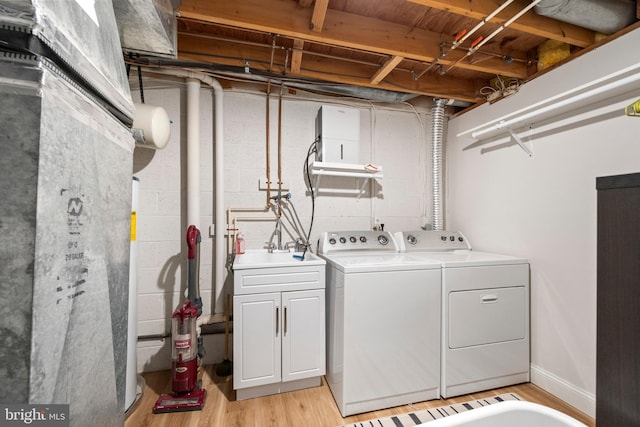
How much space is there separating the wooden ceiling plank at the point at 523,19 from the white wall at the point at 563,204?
0.16 meters

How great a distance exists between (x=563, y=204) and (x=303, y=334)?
206 centimetres

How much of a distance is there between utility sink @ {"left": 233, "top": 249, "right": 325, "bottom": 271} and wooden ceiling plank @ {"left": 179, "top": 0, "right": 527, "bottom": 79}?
60.0 inches

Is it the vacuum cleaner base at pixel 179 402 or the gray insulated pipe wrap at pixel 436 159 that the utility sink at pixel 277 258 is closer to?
the vacuum cleaner base at pixel 179 402

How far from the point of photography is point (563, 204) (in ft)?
5.74

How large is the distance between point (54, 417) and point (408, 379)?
70.9 inches

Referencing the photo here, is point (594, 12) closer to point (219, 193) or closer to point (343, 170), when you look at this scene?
point (343, 170)

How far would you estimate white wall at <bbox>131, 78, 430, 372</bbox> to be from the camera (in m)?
2.08

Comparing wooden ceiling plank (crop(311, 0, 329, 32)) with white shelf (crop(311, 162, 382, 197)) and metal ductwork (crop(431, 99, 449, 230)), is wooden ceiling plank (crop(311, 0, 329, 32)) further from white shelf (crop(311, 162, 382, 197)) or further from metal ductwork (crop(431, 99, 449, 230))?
metal ductwork (crop(431, 99, 449, 230))

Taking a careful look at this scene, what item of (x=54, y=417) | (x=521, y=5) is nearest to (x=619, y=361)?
(x=54, y=417)

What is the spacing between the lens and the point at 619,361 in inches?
38.6

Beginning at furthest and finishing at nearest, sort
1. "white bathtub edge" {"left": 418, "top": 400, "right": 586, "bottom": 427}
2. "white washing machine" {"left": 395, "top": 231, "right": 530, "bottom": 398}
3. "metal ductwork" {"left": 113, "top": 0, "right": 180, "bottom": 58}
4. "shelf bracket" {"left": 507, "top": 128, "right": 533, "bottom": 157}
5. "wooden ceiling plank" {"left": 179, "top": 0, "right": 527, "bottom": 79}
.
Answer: "shelf bracket" {"left": 507, "top": 128, "right": 533, "bottom": 157} < "white washing machine" {"left": 395, "top": 231, "right": 530, "bottom": 398} < "wooden ceiling plank" {"left": 179, "top": 0, "right": 527, "bottom": 79} < "metal ductwork" {"left": 113, "top": 0, "right": 180, "bottom": 58} < "white bathtub edge" {"left": 418, "top": 400, "right": 586, "bottom": 427}

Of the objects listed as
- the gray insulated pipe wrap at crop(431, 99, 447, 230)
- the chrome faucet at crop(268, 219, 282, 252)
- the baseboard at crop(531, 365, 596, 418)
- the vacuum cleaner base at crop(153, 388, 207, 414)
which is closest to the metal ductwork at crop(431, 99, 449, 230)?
the gray insulated pipe wrap at crop(431, 99, 447, 230)

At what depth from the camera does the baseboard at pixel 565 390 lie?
158cm

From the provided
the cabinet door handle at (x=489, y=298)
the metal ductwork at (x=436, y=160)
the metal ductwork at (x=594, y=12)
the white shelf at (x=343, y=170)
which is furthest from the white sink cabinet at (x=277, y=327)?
the metal ductwork at (x=594, y=12)
